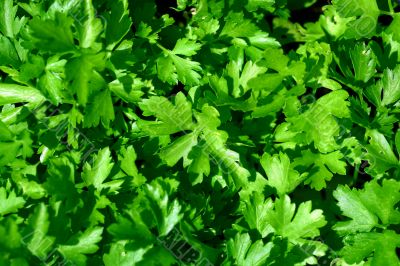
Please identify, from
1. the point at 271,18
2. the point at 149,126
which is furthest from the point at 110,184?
the point at 271,18

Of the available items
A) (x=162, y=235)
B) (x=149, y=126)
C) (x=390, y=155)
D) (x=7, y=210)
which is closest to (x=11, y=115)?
(x=7, y=210)

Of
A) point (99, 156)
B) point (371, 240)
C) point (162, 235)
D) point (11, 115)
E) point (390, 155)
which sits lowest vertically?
point (371, 240)

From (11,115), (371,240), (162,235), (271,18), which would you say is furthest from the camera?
(271,18)

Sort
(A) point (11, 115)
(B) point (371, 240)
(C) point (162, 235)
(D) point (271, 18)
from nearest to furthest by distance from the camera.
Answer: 1. (C) point (162, 235)
2. (B) point (371, 240)
3. (A) point (11, 115)
4. (D) point (271, 18)

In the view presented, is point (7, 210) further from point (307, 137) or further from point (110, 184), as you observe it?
point (307, 137)

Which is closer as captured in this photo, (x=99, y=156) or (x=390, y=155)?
(x=99, y=156)

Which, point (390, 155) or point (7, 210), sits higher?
point (7, 210)

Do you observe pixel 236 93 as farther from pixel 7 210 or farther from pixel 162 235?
pixel 7 210
